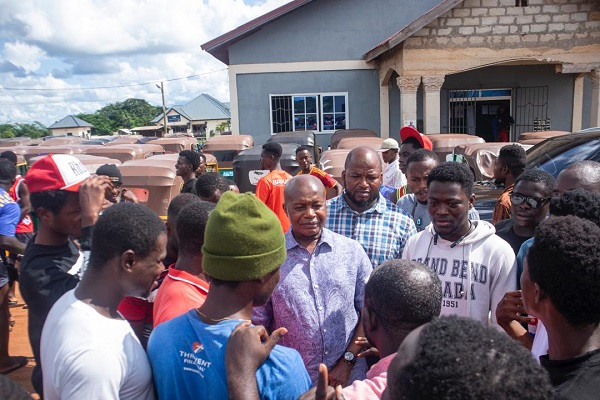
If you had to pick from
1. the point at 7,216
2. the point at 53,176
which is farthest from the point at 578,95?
the point at 53,176

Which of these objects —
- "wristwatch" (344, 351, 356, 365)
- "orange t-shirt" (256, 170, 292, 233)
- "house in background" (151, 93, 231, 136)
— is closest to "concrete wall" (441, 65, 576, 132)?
"orange t-shirt" (256, 170, 292, 233)

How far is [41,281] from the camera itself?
2229 millimetres

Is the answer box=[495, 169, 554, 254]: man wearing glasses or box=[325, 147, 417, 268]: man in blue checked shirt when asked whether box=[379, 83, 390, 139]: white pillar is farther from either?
box=[495, 169, 554, 254]: man wearing glasses

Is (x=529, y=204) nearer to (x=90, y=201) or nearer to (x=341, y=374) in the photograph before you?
(x=341, y=374)

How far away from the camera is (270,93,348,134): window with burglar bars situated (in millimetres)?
16344

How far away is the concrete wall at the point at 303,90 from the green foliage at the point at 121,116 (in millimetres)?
60127

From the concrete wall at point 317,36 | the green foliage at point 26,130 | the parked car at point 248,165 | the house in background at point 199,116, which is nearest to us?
the parked car at point 248,165

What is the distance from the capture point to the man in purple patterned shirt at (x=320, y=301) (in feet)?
7.72

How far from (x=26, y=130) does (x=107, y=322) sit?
8547 cm

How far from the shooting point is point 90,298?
1641 millimetres

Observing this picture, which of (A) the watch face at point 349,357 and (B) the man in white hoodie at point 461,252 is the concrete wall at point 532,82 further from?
(A) the watch face at point 349,357

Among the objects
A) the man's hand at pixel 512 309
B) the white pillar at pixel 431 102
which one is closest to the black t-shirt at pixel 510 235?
the man's hand at pixel 512 309

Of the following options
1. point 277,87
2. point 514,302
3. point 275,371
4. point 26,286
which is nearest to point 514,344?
point 275,371

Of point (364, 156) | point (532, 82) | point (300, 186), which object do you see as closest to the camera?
point (300, 186)
